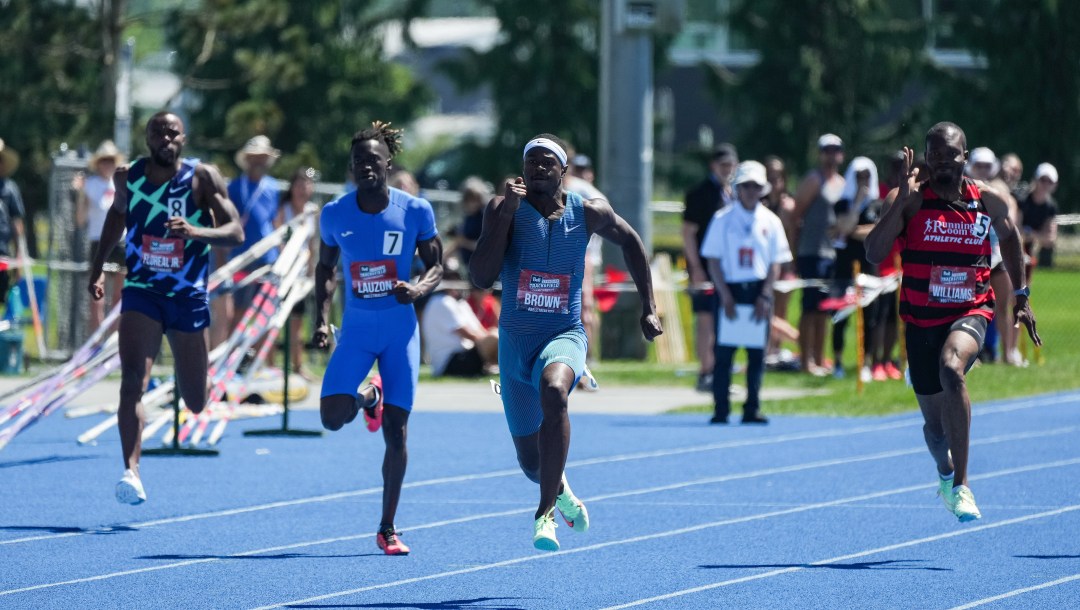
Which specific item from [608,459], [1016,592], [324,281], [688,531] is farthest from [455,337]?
[1016,592]

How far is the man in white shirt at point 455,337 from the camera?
1866 centimetres

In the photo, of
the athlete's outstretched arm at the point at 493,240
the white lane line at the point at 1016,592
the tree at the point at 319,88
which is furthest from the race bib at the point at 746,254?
the tree at the point at 319,88

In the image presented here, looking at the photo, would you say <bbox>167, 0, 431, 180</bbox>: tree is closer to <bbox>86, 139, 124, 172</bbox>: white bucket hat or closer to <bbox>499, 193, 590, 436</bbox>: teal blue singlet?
<bbox>86, 139, 124, 172</bbox>: white bucket hat

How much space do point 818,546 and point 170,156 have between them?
4.12 m

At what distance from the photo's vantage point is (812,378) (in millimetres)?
18719

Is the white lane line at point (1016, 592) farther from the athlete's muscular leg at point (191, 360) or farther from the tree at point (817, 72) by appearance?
the tree at point (817, 72)

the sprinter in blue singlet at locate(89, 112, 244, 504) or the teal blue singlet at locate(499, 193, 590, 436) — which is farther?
the sprinter in blue singlet at locate(89, 112, 244, 504)

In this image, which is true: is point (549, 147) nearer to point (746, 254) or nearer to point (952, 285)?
point (952, 285)

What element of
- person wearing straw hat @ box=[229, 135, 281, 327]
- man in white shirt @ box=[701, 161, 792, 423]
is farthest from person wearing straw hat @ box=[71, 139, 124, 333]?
man in white shirt @ box=[701, 161, 792, 423]

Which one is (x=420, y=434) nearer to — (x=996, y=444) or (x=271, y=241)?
(x=271, y=241)

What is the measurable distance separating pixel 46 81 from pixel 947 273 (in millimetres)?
23171

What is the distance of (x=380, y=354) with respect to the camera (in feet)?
32.3

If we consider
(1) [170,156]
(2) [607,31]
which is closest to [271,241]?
(1) [170,156]

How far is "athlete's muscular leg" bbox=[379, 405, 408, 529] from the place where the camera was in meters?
9.57
